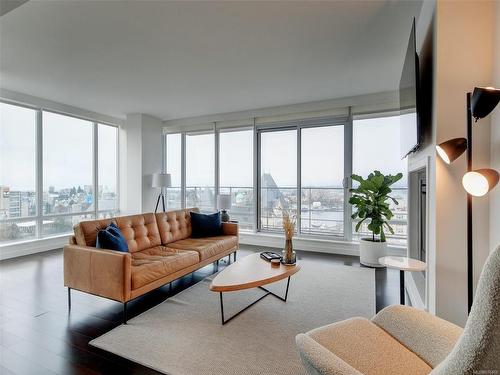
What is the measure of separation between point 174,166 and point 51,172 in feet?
8.12

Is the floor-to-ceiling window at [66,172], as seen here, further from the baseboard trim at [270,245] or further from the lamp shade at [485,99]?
the lamp shade at [485,99]

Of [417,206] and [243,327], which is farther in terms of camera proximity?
[417,206]

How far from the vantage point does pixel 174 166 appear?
265 inches

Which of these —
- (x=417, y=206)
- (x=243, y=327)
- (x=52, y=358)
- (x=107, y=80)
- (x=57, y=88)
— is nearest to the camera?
(x=52, y=358)

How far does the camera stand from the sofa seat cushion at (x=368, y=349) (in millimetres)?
1224

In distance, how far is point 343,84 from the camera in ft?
13.9

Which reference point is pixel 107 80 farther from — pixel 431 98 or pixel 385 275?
pixel 385 275

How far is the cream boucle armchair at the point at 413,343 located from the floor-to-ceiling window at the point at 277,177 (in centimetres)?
406

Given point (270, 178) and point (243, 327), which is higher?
point (270, 178)

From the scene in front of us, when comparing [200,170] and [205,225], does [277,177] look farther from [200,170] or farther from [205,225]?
[205,225]

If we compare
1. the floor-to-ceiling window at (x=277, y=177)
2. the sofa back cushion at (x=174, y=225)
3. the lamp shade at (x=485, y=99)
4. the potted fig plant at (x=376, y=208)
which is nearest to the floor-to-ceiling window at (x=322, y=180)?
the floor-to-ceiling window at (x=277, y=177)

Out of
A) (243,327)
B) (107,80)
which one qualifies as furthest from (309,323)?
(107,80)

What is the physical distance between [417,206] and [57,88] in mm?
5533

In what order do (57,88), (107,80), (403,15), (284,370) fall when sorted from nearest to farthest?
1. (284,370)
2. (403,15)
3. (107,80)
4. (57,88)
